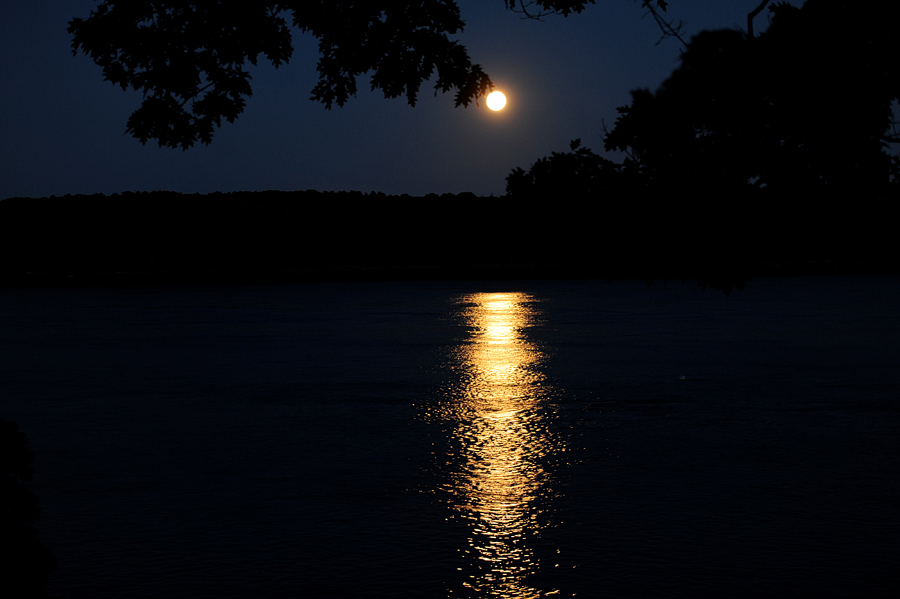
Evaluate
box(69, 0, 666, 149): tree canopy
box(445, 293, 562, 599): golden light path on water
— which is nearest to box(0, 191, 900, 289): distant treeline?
box(445, 293, 562, 599): golden light path on water

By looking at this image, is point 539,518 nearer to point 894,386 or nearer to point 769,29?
point 769,29

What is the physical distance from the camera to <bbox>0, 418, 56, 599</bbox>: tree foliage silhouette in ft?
12.5

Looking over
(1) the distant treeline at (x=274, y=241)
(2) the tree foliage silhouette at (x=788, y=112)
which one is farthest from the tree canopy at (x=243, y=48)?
(1) the distant treeline at (x=274, y=241)

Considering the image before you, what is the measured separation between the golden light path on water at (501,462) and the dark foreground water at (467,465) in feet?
0.10

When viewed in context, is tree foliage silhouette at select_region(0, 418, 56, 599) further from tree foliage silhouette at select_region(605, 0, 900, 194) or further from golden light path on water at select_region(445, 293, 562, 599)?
tree foliage silhouette at select_region(605, 0, 900, 194)

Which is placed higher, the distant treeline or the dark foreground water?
the distant treeline

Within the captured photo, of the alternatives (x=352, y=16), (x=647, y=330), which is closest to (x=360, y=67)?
(x=352, y=16)

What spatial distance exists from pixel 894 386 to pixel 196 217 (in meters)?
91.3

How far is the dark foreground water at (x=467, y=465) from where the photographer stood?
17.6 feet

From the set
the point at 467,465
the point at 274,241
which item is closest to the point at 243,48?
the point at 467,465

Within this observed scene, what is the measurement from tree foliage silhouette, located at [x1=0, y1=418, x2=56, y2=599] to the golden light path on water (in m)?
1.92

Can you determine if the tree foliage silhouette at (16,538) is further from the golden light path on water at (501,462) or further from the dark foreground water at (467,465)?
the golden light path on water at (501,462)

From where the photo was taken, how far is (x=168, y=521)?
6.33 meters

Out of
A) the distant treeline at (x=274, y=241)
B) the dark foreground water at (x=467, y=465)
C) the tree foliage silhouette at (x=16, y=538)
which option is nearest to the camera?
the tree foliage silhouette at (x=16, y=538)
